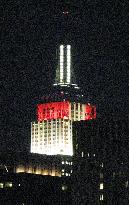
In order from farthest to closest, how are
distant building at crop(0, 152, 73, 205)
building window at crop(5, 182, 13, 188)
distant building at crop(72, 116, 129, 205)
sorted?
building window at crop(5, 182, 13, 188), distant building at crop(0, 152, 73, 205), distant building at crop(72, 116, 129, 205)

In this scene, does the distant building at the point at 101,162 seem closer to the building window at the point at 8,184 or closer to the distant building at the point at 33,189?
the distant building at the point at 33,189

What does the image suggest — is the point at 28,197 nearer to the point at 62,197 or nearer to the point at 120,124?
the point at 62,197

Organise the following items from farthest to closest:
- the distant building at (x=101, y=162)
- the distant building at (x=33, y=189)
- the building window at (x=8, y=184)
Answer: the building window at (x=8, y=184) → the distant building at (x=33, y=189) → the distant building at (x=101, y=162)

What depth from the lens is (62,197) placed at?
17800cm

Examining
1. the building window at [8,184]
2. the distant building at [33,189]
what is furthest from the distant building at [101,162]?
the building window at [8,184]

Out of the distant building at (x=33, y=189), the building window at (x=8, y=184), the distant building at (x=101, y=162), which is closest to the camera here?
the distant building at (x=101, y=162)

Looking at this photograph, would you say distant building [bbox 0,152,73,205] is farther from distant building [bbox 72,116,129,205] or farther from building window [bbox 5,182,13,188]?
distant building [bbox 72,116,129,205]

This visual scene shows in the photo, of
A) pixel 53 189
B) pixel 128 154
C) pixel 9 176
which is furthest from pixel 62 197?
pixel 128 154

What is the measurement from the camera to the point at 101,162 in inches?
6432

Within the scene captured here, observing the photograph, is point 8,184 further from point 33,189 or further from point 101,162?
point 101,162

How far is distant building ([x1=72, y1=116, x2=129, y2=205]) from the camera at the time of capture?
513 feet

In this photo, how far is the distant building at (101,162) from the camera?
156250 mm

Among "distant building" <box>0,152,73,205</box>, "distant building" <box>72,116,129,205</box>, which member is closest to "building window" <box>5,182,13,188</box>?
"distant building" <box>0,152,73,205</box>

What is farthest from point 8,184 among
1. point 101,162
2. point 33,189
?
point 101,162
